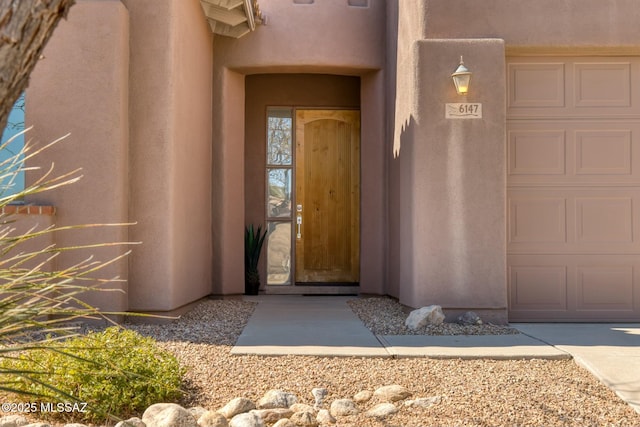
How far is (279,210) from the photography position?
9531 millimetres

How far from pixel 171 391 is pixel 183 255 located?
3176mm

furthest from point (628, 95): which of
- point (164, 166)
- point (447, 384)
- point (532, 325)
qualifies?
point (164, 166)

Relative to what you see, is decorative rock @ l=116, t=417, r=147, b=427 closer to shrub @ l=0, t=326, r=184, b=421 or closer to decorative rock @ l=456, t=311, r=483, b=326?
shrub @ l=0, t=326, r=184, b=421

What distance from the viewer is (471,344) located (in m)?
5.23

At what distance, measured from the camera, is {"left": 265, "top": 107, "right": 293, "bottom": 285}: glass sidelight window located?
948 centimetres

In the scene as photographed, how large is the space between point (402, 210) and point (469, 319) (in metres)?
1.47

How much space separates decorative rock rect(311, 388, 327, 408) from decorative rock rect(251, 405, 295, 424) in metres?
0.25

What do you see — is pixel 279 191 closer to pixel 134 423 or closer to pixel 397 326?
pixel 397 326

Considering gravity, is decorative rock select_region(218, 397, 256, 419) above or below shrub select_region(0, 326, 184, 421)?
below

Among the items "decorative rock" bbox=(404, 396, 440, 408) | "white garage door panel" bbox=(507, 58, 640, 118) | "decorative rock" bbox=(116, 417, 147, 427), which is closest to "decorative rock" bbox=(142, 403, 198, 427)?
"decorative rock" bbox=(116, 417, 147, 427)

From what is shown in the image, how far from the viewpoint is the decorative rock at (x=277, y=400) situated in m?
3.67

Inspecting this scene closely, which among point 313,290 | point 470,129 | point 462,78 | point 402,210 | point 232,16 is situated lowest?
point 313,290

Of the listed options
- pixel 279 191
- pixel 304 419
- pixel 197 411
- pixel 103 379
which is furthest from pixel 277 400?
pixel 279 191

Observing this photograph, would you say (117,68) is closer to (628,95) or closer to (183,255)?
(183,255)
